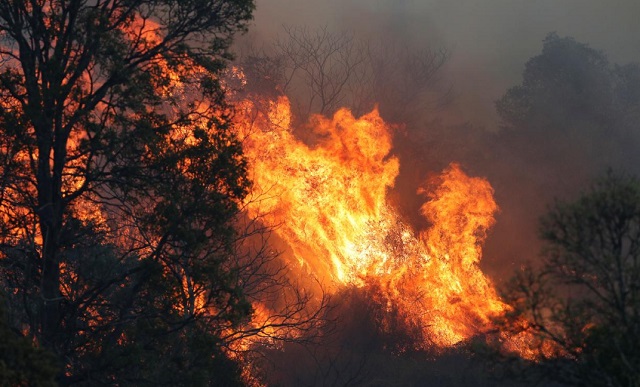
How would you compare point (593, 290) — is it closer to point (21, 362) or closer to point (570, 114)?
point (21, 362)

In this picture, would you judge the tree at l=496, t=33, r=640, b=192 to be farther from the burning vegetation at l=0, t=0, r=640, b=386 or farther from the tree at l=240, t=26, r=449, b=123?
the burning vegetation at l=0, t=0, r=640, b=386

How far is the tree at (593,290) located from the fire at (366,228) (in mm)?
20114

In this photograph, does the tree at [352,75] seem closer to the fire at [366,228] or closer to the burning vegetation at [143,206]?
the fire at [366,228]

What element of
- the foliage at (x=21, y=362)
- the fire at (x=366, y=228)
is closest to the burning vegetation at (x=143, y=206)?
the foliage at (x=21, y=362)

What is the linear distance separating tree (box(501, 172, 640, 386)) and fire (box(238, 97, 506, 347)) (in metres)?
20.1

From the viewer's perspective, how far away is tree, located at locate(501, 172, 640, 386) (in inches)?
557

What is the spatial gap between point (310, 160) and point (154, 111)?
21608 mm

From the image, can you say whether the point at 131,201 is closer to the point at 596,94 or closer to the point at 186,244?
the point at 186,244

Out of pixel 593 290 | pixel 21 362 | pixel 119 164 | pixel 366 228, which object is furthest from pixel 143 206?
pixel 366 228

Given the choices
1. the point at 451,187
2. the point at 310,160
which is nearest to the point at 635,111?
the point at 451,187

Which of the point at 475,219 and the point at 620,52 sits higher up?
the point at 620,52

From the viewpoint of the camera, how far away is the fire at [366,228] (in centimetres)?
3638

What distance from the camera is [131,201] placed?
15586 mm

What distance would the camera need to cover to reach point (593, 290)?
47.3 feet
